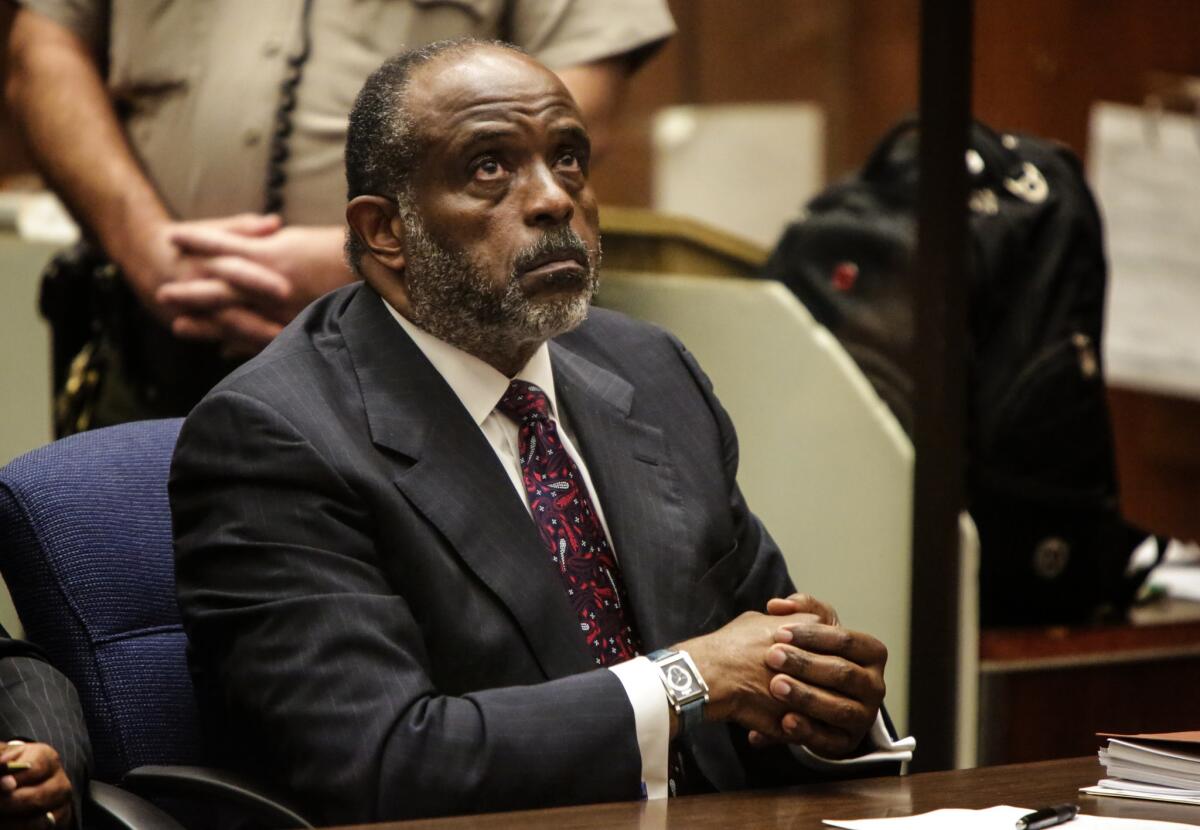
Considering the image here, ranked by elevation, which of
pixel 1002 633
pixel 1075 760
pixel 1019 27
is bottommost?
pixel 1002 633

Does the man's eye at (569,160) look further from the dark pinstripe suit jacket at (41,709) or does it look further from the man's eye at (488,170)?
the dark pinstripe suit jacket at (41,709)

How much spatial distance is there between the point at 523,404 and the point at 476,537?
0.22 metres

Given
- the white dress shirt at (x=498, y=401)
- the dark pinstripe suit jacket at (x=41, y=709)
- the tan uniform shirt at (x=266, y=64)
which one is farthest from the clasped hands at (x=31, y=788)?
the tan uniform shirt at (x=266, y=64)

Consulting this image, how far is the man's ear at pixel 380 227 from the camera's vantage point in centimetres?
200

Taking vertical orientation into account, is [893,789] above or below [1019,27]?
below

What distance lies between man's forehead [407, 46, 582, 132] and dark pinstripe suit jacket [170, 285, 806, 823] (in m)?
0.23

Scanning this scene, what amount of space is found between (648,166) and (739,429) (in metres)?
1.45

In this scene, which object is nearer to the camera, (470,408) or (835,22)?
(470,408)

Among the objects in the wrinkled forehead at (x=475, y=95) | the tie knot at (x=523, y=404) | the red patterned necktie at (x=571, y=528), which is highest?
the wrinkled forehead at (x=475, y=95)

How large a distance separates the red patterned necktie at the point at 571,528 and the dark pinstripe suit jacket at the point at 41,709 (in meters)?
0.53

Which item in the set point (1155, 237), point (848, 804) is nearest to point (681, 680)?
point (848, 804)

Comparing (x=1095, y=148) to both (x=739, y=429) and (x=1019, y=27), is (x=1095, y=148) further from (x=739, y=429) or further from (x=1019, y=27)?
(x=739, y=429)

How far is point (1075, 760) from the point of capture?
184 cm

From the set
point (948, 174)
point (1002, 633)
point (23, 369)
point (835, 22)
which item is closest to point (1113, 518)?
point (1002, 633)
